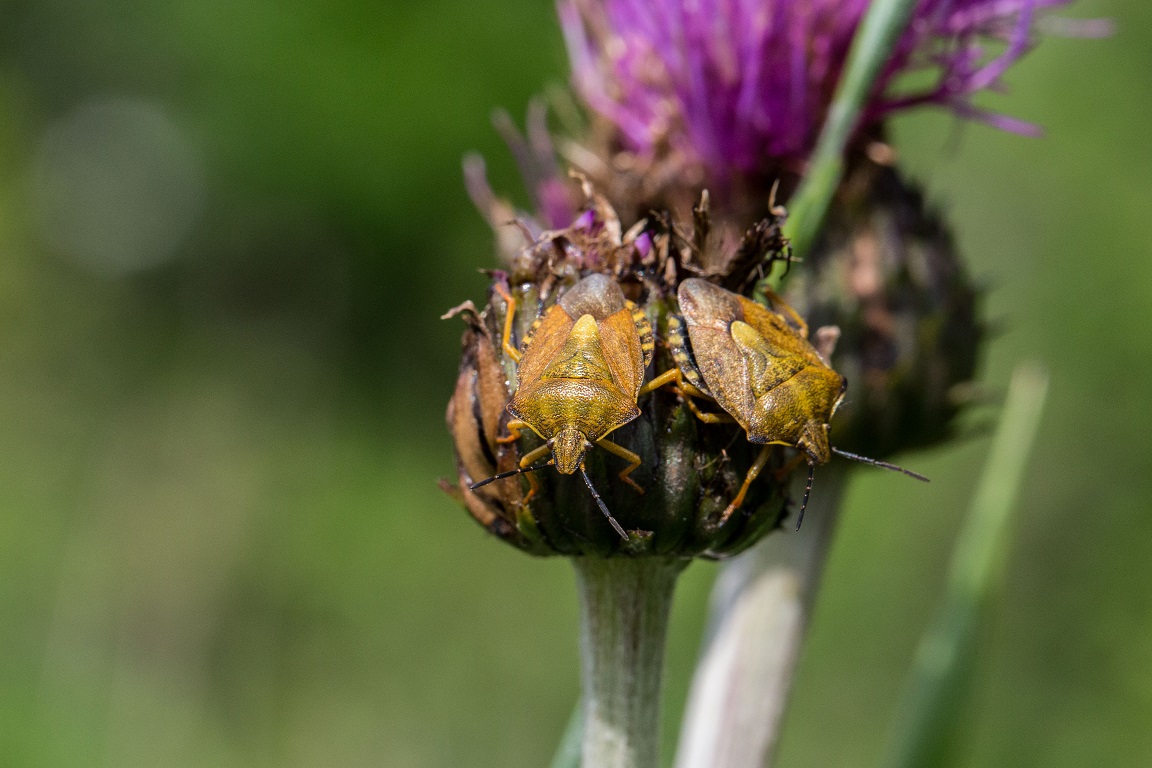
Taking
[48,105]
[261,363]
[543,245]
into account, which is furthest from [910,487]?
[48,105]

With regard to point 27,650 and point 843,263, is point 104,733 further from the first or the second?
point 843,263

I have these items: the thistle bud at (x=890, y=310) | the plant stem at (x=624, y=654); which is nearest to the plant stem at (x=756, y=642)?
the thistle bud at (x=890, y=310)

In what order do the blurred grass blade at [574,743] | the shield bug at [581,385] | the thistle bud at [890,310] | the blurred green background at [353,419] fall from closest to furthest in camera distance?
the shield bug at [581,385]
the blurred grass blade at [574,743]
the thistle bud at [890,310]
the blurred green background at [353,419]

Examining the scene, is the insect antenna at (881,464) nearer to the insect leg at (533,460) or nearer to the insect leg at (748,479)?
the insect leg at (748,479)

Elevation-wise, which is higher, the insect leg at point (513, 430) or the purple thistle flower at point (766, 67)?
the purple thistle flower at point (766, 67)

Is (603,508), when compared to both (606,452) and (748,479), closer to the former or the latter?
(606,452)

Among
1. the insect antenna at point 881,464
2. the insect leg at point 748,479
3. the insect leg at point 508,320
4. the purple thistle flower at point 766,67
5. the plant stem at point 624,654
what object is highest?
the purple thistle flower at point 766,67
